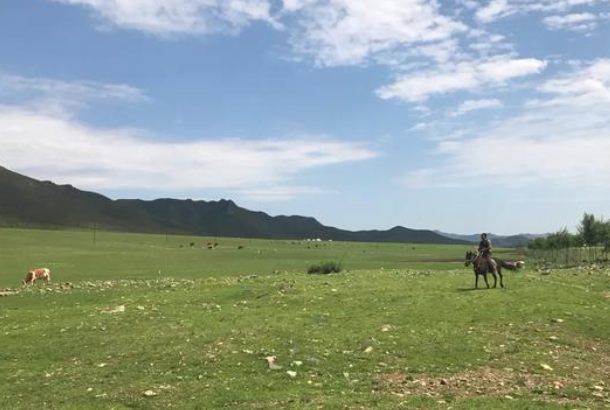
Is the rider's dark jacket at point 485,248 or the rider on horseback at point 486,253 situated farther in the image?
the rider's dark jacket at point 485,248

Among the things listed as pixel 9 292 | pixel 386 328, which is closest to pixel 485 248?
pixel 386 328

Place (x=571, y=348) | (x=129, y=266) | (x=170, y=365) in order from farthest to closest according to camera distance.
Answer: (x=129, y=266) < (x=571, y=348) < (x=170, y=365)

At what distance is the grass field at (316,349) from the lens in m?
15.6

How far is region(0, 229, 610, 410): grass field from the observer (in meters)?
15.6

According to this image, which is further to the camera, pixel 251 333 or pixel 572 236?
pixel 572 236

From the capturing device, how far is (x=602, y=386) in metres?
16.2

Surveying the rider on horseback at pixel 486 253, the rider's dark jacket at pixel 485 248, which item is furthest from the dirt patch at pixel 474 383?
the rider's dark jacket at pixel 485 248

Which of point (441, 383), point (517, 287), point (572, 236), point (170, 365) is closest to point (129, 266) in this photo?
point (517, 287)

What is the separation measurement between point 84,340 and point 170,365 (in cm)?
545

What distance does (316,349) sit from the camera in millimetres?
19938

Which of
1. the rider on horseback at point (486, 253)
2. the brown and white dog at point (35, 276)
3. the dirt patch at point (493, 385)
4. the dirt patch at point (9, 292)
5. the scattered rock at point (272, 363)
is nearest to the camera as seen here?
the dirt patch at point (493, 385)

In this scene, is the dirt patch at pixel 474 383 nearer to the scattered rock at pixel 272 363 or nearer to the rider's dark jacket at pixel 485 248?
the scattered rock at pixel 272 363

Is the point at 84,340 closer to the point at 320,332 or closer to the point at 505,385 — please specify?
the point at 320,332

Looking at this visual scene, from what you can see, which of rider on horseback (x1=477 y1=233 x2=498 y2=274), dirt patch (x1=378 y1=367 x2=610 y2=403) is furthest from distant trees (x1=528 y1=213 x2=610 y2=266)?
dirt patch (x1=378 y1=367 x2=610 y2=403)
